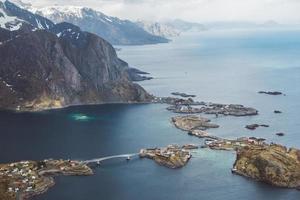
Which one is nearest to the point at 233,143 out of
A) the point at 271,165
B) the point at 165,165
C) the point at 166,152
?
the point at 166,152

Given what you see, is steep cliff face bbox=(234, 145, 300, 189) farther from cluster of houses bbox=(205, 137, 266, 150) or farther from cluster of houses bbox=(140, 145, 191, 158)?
cluster of houses bbox=(140, 145, 191, 158)

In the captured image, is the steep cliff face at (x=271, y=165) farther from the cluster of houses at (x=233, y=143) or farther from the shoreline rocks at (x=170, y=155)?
the cluster of houses at (x=233, y=143)

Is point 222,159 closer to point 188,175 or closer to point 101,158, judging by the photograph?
point 188,175

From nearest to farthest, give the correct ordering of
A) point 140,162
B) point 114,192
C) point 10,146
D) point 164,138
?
point 114,192 → point 140,162 → point 10,146 → point 164,138

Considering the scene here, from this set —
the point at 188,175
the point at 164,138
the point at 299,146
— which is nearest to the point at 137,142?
the point at 164,138

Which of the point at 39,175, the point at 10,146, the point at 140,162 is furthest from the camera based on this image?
the point at 10,146

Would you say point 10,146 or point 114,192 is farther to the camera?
point 10,146

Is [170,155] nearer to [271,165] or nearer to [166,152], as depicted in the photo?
[166,152]
